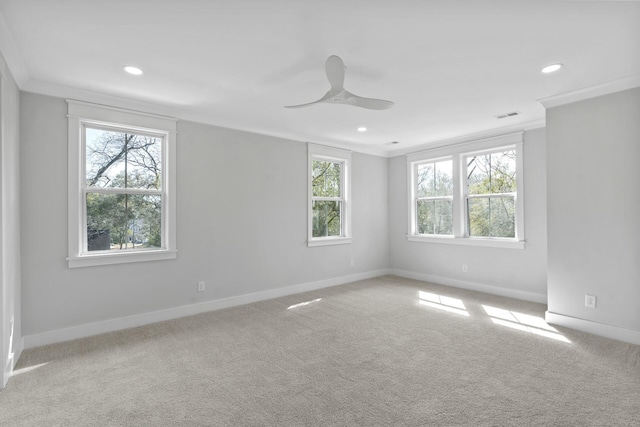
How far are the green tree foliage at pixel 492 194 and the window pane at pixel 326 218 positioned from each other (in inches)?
87.3

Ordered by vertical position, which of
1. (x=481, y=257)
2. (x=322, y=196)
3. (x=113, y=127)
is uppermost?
(x=113, y=127)

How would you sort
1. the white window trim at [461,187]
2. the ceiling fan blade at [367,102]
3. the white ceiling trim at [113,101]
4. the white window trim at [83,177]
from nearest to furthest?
the ceiling fan blade at [367,102]
the white ceiling trim at [113,101]
the white window trim at [83,177]
the white window trim at [461,187]

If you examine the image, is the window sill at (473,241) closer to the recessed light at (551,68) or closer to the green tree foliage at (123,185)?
the recessed light at (551,68)

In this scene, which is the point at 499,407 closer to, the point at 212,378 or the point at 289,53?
the point at 212,378

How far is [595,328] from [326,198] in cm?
382

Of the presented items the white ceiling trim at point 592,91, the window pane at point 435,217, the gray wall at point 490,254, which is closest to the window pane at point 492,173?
the gray wall at point 490,254

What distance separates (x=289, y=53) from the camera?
2504 mm

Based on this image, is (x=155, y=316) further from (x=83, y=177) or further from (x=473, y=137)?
(x=473, y=137)

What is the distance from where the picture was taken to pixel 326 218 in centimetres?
559

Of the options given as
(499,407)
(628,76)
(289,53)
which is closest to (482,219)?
(628,76)

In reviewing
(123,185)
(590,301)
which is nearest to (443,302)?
(590,301)

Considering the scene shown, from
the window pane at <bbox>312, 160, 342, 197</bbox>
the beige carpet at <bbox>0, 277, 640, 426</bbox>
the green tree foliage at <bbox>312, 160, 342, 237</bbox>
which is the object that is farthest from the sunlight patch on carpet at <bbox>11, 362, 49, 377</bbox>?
the window pane at <bbox>312, 160, 342, 197</bbox>

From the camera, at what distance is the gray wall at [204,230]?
3059 millimetres

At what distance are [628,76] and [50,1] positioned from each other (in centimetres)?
461
